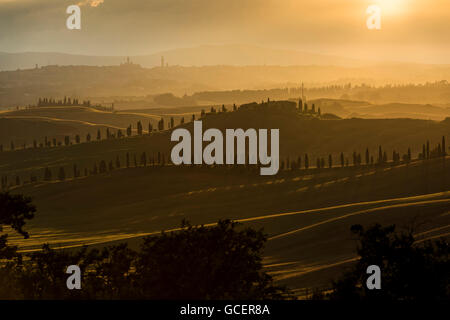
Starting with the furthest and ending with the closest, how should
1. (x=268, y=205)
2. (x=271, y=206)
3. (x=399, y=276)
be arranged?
1. (x=268, y=205)
2. (x=271, y=206)
3. (x=399, y=276)

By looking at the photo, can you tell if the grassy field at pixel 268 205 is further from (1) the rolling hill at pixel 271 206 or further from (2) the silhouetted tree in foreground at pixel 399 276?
(2) the silhouetted tree in foreground at pixel 399 276

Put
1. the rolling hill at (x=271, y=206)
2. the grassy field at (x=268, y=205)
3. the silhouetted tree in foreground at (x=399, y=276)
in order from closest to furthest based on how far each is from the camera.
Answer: the silhouetted tree in foreground at (x=399, y=276)
the rolling hill at (x=271, y=206)
the grassy field at (x=268, y=205)

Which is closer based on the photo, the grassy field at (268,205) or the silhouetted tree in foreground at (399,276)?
the silhouetted tree in foreground at (399,276)

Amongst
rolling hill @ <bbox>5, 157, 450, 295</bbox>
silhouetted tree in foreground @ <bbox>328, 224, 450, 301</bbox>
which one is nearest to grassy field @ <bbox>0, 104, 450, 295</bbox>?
rolling hill @ <bbox>5, 157, 450, 295</bbox>

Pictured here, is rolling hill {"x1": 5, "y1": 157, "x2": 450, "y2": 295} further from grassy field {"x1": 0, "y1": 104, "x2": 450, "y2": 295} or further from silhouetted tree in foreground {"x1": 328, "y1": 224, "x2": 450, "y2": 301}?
silhouetted tree in foreground {"x1": 328, "y1": 224, "x2": 450, "y2": 301}

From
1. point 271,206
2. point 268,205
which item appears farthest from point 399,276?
point 268,205

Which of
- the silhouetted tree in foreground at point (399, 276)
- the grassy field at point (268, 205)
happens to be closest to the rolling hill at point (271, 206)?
the grassy field at point (268, 205)

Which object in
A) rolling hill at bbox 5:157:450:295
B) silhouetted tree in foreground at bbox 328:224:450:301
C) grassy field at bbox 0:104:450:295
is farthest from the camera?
grassy field at bbox 0:104:450:295

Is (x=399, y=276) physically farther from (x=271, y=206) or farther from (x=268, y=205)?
(x=268, y=205)

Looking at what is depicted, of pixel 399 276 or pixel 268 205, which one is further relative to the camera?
pixel 268 205

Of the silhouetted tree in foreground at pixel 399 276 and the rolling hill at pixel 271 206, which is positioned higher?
the silhouetted tree in foreground at pixel 399 276

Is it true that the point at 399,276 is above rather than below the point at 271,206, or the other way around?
above

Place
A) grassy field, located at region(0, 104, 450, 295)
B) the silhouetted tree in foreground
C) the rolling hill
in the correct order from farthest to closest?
grassy field, located at region(0, 104, 450, 295) < the rolling hill < the silhouetted tree in foreground
